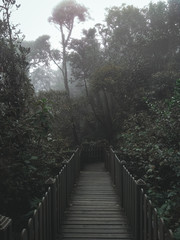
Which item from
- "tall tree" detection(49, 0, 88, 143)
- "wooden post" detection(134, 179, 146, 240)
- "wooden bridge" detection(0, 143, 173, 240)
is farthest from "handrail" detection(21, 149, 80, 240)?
"tall tree" detection(49, 0, 88, 143)

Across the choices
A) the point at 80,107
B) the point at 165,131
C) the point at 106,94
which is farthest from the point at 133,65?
the point at 165,131

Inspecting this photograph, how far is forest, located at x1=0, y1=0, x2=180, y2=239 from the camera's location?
5.02 metres

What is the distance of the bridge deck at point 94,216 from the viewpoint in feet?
14.2

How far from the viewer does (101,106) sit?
17953mm

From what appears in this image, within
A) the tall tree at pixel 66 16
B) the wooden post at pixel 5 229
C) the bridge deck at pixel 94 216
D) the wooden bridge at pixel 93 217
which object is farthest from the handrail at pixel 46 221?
the tall tree at pixel 66 16

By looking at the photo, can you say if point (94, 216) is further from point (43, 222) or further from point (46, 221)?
point (43, 222)

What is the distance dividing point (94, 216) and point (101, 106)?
13131 mm

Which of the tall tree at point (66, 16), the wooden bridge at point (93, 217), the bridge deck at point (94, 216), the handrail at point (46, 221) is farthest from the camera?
the tall tree at point (66, 16)

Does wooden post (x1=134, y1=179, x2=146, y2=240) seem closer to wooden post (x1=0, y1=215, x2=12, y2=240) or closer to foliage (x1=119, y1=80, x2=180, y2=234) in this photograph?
foliage (x1=119, y1=80, x2=180, y2=234)

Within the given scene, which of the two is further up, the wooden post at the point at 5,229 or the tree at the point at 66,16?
the tree at the point at 66,16

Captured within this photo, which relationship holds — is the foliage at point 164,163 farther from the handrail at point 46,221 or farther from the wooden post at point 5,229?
the wooden post at point 5,229

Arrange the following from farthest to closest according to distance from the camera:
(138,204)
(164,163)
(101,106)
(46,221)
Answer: (101,106) → (164,163) → (138,204) → (46,221)

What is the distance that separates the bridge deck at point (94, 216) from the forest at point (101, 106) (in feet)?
2.64

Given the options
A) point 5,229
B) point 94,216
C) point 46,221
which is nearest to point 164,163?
point 94,216
